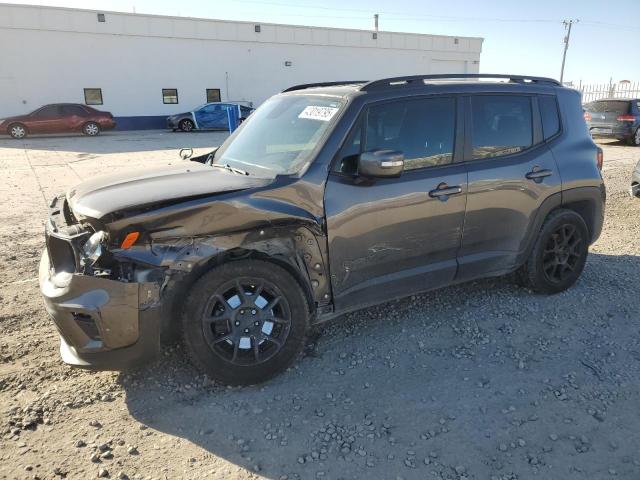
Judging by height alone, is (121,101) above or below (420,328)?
above

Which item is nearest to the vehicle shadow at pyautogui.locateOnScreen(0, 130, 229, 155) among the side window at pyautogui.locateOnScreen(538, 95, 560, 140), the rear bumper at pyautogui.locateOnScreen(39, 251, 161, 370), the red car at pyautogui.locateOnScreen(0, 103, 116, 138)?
the red car at pyautogui.locateOnScreen(0, 103, 116, 138)

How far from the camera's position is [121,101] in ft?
91.0

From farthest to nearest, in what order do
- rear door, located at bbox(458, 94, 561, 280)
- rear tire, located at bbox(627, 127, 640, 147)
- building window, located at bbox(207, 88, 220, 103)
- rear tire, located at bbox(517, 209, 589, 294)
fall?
1. building window, located at bbox(207, 88, 220, 103)
2. rear tire, located at bbox(627, 127, 640, 147)
3. rear tire, located at bbox(517, 209, 589, 294)
4. rear door, located at bbox(458, 94, 561, 280)

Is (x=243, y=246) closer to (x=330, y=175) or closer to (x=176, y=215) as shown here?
(x=176, y=215)

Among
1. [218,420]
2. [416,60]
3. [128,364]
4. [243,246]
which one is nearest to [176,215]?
[243,246]

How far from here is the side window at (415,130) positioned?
3475 mm

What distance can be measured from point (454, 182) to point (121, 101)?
27.9 m

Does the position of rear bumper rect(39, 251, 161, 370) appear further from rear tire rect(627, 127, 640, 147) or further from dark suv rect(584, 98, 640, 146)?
rear tire rect(627, 127, 640, 147)

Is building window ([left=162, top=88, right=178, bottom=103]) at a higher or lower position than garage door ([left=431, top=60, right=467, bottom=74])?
lower

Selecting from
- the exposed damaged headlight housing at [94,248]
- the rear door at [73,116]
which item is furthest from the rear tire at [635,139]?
the rear door at [73,116]

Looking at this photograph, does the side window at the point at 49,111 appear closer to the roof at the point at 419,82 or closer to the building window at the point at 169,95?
the building window at the point at 169,95

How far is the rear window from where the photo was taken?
54.5ft

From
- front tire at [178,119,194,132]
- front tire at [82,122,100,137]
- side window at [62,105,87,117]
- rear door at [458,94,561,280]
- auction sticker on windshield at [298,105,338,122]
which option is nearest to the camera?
auction sticker on windshield at [298,105,338,122]

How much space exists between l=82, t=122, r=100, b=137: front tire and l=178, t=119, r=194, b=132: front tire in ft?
12.8
